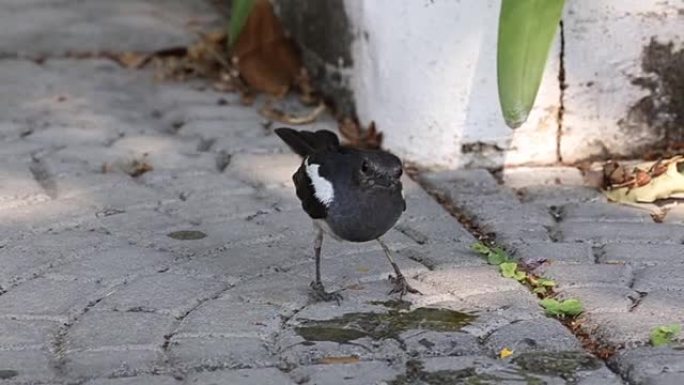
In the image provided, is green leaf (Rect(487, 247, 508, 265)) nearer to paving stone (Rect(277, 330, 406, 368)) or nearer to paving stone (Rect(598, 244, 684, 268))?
paving stone (Rect(598, 244, 684, 268))

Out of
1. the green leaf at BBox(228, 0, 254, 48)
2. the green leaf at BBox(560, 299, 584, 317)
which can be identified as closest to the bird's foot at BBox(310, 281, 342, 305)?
the green leaf at BBox(560, 299, 584, 317)

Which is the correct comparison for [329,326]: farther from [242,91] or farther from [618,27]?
[242,91]

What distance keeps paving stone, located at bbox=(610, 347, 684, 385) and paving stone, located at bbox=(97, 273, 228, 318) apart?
130cm

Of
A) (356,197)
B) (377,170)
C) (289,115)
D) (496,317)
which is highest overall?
(377,170)

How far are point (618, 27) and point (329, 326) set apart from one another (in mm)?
2104

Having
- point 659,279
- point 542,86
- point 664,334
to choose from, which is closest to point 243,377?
point 664,334

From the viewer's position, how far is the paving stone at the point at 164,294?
4.23 m

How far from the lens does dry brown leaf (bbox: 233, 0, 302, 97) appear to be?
6777mm

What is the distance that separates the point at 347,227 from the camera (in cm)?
430

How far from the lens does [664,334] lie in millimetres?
3996

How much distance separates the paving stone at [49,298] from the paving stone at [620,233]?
1709 millimetres

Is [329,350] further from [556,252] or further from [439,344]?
[556,252]

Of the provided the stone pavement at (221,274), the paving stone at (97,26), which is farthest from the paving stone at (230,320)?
the paving stone at (97,26)

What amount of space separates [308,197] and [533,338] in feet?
2.96
